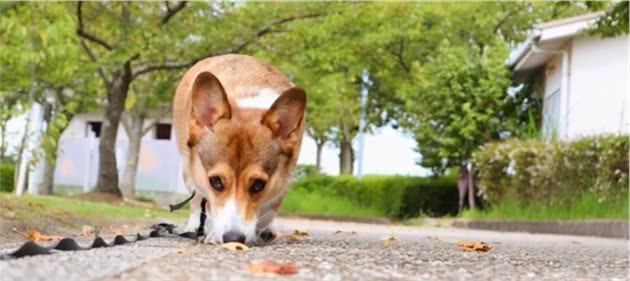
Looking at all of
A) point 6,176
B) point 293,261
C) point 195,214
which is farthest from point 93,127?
point 293,261

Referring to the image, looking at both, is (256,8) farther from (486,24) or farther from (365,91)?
(365,91)

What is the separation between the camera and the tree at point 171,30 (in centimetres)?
2045

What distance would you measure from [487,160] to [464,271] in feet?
45.5

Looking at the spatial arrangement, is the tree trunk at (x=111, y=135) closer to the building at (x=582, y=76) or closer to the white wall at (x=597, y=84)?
the building at (x=582, y=76)

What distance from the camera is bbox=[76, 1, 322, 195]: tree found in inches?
805

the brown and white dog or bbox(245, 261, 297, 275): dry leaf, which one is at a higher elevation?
the brown and white dog

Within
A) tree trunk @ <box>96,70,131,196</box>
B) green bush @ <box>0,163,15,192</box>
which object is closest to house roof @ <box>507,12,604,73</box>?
tree trunk @ <box>96,70,131,196</box>

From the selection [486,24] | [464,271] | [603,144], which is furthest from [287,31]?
[464,271]

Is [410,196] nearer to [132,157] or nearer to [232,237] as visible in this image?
[132,157]

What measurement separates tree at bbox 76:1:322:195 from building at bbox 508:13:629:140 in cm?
532

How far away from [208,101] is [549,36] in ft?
47.2

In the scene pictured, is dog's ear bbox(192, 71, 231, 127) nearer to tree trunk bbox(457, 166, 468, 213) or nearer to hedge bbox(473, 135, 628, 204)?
hedge bbox(473, 135, 628, 204)

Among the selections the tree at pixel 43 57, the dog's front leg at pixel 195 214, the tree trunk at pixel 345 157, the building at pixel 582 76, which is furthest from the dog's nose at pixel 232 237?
the tree trunk at pixel 345 157

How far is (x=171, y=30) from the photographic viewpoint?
798 inches
